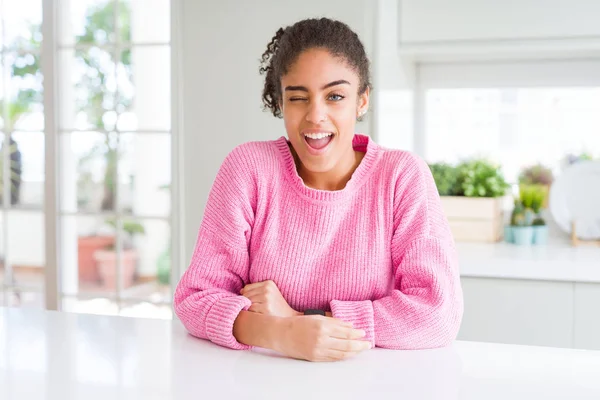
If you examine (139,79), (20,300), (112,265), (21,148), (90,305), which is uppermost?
(139,79)

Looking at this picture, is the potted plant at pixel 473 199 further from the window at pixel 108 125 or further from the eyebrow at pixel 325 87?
the eyebrow at pixel 325 87

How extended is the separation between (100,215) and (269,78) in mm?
1571

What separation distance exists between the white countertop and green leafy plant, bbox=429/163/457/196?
0.32 m

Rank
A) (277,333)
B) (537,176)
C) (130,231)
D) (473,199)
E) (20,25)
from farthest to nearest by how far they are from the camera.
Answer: (130,231)
(20,25)
(537,176)
(473,199)
(277,333)

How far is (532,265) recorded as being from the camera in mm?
2139

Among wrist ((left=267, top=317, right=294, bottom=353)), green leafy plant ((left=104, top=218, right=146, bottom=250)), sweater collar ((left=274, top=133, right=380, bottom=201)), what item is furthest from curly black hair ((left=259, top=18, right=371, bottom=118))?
green leafy plant ((left=104, top=218, right=146, bottom=250))

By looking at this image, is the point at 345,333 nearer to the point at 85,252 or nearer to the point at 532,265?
the point at 532,265

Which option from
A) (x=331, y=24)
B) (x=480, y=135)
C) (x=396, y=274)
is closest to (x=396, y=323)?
(x=396, y=274)

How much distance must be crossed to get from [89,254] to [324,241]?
86.5 inches

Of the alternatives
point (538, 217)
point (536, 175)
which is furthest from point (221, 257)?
point (536, 175)

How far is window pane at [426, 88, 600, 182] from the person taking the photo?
2768mm

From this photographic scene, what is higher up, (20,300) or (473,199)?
(473,199)

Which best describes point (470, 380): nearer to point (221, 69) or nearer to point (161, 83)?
point (221, 69)

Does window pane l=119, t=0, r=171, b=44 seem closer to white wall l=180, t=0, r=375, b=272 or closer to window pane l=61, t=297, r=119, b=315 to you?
white wall l=180, t=0, r=375, b=272
